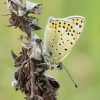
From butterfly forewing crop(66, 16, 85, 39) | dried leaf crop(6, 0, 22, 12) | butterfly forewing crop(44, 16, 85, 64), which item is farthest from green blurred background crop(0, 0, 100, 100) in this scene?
dried leaf crop(6, 0, 22, 12)

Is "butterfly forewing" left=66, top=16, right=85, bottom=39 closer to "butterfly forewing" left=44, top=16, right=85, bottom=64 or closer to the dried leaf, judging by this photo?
"butterfly forewing" left=44, top=16, right=85, bottom=64

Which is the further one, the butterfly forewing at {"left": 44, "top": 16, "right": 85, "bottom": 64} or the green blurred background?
the green blurred background

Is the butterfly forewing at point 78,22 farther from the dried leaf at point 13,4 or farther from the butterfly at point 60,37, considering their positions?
the dried leaf at point 13,4

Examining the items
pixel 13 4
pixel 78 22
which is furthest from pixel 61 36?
pixel 13 4

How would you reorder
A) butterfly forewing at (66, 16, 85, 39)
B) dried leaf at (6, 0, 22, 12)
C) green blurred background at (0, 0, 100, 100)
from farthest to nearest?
1. green blurred background at (0, 0, 100, 100)
2. butterfly forewing at (66, 16, 85, 39)
3. dried leaf at (6, 0, 22, 12)

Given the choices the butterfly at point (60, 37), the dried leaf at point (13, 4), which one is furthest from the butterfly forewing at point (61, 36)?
the dried leaf at point (13, 4)

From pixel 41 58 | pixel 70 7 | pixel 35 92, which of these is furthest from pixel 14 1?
pixel 70 7

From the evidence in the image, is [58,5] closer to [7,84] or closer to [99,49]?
[99,49]
